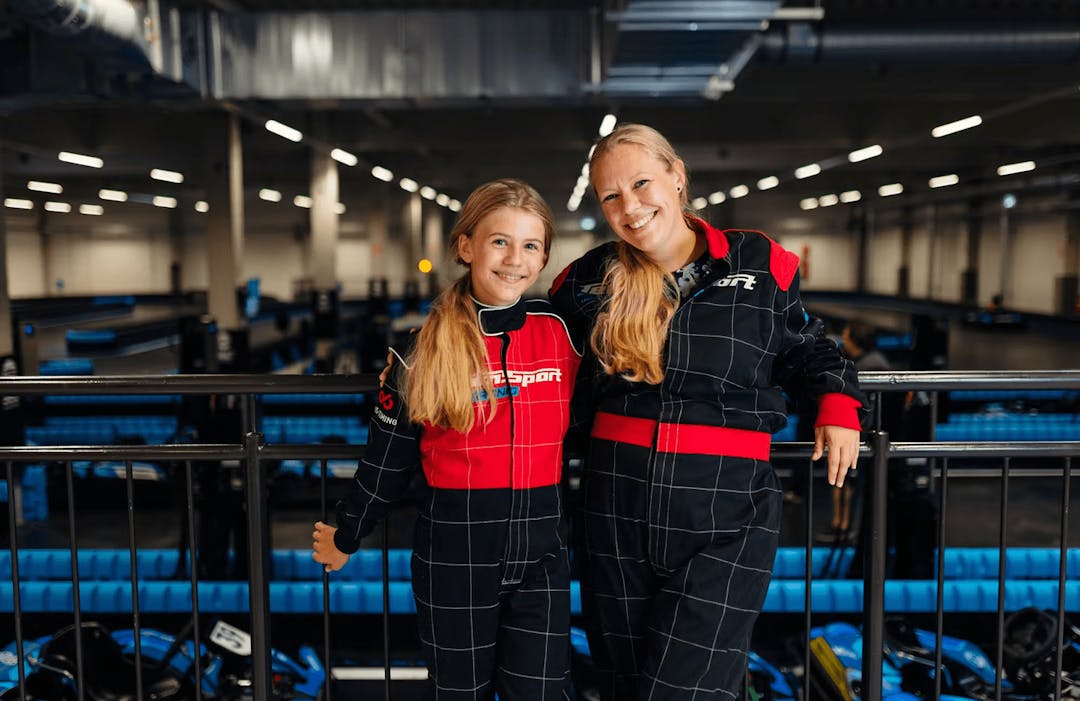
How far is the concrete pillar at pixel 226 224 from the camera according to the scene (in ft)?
46.4

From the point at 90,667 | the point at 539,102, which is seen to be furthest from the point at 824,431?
the point at 539,102

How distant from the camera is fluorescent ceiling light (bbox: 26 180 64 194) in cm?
2603

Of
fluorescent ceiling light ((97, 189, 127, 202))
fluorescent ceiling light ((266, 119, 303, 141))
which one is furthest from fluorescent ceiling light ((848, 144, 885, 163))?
fluorescent ceiling light ((97, 189, 127, 202))

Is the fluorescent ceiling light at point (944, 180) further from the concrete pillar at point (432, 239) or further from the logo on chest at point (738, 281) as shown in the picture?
the logo on chest at point (738, 281)

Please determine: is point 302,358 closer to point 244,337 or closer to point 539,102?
point 244,337

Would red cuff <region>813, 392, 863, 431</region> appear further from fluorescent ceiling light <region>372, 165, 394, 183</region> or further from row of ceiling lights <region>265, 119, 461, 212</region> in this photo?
fluorescent ceiling light <region>372, 165, 394, 183</region>

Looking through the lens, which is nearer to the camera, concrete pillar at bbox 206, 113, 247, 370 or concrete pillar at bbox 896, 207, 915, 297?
concrete pillar at bbox 206, 113, 247, 370

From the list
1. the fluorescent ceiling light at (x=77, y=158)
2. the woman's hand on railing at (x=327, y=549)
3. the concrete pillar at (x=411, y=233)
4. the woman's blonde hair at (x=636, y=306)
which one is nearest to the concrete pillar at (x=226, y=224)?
the fluorescent ceiling light at (x=77, y=158)

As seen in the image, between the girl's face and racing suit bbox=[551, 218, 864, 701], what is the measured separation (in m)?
0.17

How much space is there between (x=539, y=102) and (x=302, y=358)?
9.04 meters

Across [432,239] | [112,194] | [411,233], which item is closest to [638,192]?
[411,233]

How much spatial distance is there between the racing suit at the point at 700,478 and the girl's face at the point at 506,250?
0.17m

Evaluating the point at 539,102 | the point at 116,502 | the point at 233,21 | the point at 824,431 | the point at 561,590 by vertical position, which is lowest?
the point at 116,502

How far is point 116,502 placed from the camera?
27.1ft
